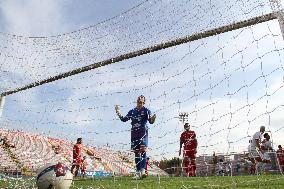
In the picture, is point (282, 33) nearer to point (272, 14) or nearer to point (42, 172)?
point (272, 14)

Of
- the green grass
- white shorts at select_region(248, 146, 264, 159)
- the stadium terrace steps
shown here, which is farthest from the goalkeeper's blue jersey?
the stadium terrace steps

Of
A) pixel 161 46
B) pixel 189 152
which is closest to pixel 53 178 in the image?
pixel 161 46

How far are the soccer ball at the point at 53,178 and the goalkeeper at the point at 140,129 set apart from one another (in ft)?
8.43

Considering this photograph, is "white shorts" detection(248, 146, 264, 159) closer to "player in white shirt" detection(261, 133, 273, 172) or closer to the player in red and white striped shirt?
"player in white shirt" detection(261, 133, 273, 172)

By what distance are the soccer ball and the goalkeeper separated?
2.57 m

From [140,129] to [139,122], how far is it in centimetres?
16

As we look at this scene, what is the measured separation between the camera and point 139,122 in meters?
8.30

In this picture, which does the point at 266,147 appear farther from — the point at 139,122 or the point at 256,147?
the point at 139,122

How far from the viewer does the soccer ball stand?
17.1 feet

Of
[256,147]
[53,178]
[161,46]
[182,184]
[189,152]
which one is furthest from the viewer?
[256,147]

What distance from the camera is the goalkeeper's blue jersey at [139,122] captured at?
819 centimetres

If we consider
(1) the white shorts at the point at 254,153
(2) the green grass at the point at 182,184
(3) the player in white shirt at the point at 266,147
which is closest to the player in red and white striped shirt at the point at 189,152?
(1) the white shorts at the point at 254,153

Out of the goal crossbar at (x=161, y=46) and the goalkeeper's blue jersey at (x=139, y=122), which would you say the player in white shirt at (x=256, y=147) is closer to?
the goalkeeper's blue jersey at (x=139, y=122)

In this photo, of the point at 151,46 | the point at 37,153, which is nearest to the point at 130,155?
the point at 151,46
